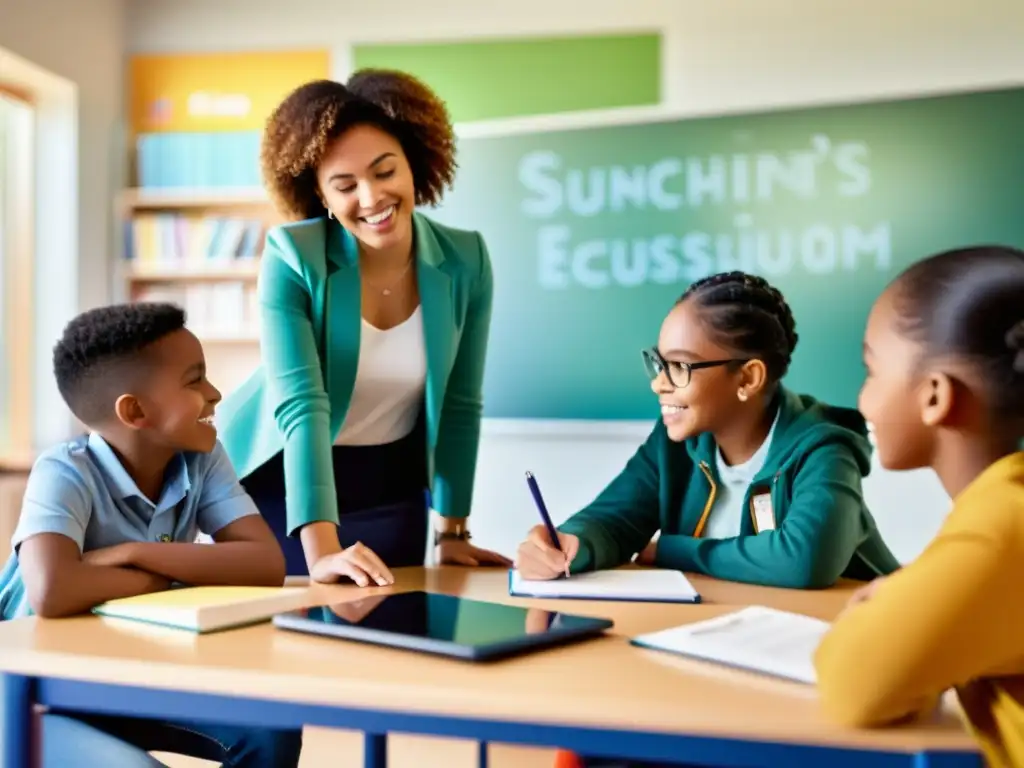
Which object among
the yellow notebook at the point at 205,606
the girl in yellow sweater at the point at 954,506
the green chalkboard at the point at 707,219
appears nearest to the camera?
the girl in yellow sweater at the point at 954,506

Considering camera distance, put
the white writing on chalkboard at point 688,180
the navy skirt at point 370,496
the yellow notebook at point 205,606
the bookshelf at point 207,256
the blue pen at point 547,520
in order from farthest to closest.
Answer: the bookshelf at point 207,256 → the white writing on chalkboard at point 688,180 → the navy skirt at point 370,496 → the blue pen at point 547,520 → the yellow notebook at point 205,606

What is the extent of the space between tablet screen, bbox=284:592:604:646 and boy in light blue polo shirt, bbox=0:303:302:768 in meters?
0.27

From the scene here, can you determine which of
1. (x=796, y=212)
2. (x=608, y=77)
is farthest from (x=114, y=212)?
(x=796, y=212)

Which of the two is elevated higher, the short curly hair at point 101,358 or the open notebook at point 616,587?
the short curly hair at point 101,358

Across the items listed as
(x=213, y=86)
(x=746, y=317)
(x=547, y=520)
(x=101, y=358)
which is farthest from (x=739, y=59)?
(x=101, y=358)

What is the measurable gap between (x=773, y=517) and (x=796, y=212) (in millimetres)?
1999

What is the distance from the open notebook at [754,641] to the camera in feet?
2.76

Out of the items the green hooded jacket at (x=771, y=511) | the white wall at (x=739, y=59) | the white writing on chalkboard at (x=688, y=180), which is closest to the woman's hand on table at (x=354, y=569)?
the green hooded jacket at (x=771, y=511)

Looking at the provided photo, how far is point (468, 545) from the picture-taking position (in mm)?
1613

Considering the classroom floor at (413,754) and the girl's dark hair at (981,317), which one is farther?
the classroom floor at (413,754)

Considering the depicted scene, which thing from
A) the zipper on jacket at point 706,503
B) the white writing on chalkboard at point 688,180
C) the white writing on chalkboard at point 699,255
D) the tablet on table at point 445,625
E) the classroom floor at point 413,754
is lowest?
the classroom floor at point 413,754

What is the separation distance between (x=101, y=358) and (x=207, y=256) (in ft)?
9.29

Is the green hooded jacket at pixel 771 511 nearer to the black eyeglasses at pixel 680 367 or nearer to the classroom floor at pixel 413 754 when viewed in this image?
the black eyeglasses at pixel 680 367

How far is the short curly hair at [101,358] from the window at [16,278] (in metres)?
2.86
